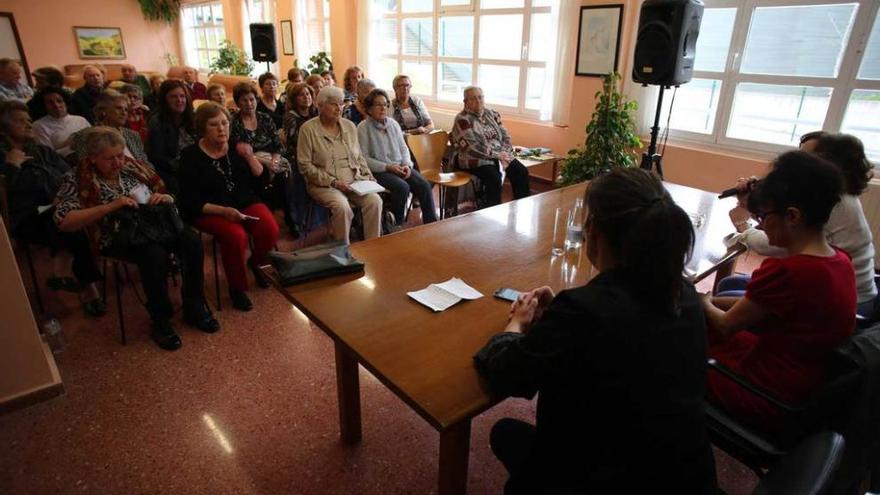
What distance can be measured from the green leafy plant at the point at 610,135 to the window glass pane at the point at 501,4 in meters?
1.61

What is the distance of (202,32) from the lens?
1062cm

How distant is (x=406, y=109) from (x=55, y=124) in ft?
8.99

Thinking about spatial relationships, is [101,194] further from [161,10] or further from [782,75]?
[161,10]

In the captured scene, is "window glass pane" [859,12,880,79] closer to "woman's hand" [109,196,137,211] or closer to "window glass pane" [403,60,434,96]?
"window glass pane" [403,60,434,96]

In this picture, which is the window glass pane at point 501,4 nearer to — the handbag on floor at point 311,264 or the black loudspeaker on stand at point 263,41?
the black loudspeaker on stand at point 263,41

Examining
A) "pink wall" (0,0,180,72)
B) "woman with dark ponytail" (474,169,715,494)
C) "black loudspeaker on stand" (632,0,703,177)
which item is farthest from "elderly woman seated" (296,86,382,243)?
"pink wall" (0,0,180,72)

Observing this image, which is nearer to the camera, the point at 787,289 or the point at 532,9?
the point at 787,289

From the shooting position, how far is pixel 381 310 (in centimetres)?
148

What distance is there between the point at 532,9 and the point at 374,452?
468 cm

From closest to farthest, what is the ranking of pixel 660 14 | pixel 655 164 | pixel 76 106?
1. pixel 660 14
2. pixel 655 164
3. pixel 76 106

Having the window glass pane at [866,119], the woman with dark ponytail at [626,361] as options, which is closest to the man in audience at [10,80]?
the woman with dark ponytail at [626,361]

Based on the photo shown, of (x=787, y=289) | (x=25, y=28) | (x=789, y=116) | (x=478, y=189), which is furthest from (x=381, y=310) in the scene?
(x=25, y=28)

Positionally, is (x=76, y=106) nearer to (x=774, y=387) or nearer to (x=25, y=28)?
(x=774, y=387)

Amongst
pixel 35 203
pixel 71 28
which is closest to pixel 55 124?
pixel 35 203
